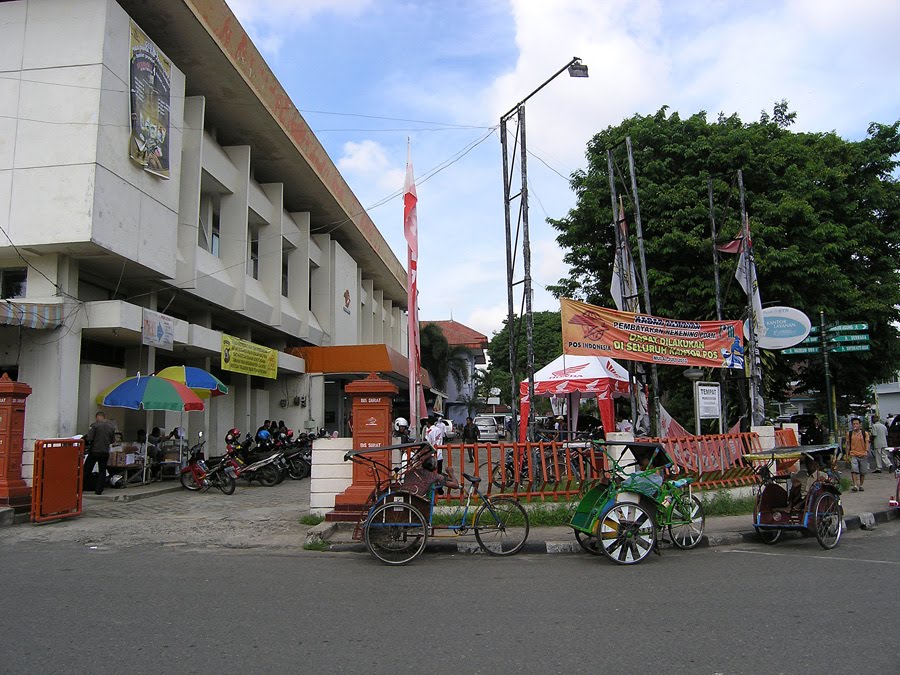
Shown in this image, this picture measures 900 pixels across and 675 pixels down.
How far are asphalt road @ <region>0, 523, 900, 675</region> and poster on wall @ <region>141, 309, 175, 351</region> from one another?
7.53m

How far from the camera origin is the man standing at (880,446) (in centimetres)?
1711

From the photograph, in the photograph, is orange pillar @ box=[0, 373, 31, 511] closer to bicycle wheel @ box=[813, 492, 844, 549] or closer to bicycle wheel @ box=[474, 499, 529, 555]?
bicycle wheel @ box=[474, 499, 529, 555]

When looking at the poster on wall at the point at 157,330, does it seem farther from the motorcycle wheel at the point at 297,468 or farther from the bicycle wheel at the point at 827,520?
the bicycle wheel at the point at 827,520

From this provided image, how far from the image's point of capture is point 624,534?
735cm

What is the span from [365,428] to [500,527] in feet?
8.61

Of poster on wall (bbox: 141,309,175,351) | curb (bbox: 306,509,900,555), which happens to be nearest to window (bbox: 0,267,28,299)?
poster on wall (bbox: 141,309,175,351)

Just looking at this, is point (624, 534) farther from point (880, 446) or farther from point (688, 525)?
point (880, 446)

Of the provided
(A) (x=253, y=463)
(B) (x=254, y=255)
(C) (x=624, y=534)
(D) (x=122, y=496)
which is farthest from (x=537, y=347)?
(C) (x=624, y=534)

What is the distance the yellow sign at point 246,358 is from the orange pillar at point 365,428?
10.5 metres

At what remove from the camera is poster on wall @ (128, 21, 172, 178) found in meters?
14.3

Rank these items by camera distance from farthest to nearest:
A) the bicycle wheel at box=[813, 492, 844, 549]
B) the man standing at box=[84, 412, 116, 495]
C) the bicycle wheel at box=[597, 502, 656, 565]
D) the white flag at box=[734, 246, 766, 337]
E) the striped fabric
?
1. the white flag at box=[734, 246, 766, 337]
2. the man standing at box=[84, 412, 116, 495]
3. the striped fabric
4. the bicycle wheel at box=[813, 492, 844, 549]
5. the bicycle wheel at box=[597, 502, 656, 565]

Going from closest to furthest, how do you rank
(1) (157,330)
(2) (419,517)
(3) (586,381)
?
(2) (419,517) < (1) (157,330) < (3) (586,381)

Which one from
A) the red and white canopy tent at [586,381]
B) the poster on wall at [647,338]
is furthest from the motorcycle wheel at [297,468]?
the poster on wall at [647,338]

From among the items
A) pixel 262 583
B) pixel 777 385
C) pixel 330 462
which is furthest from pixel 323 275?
pixel 262 583
